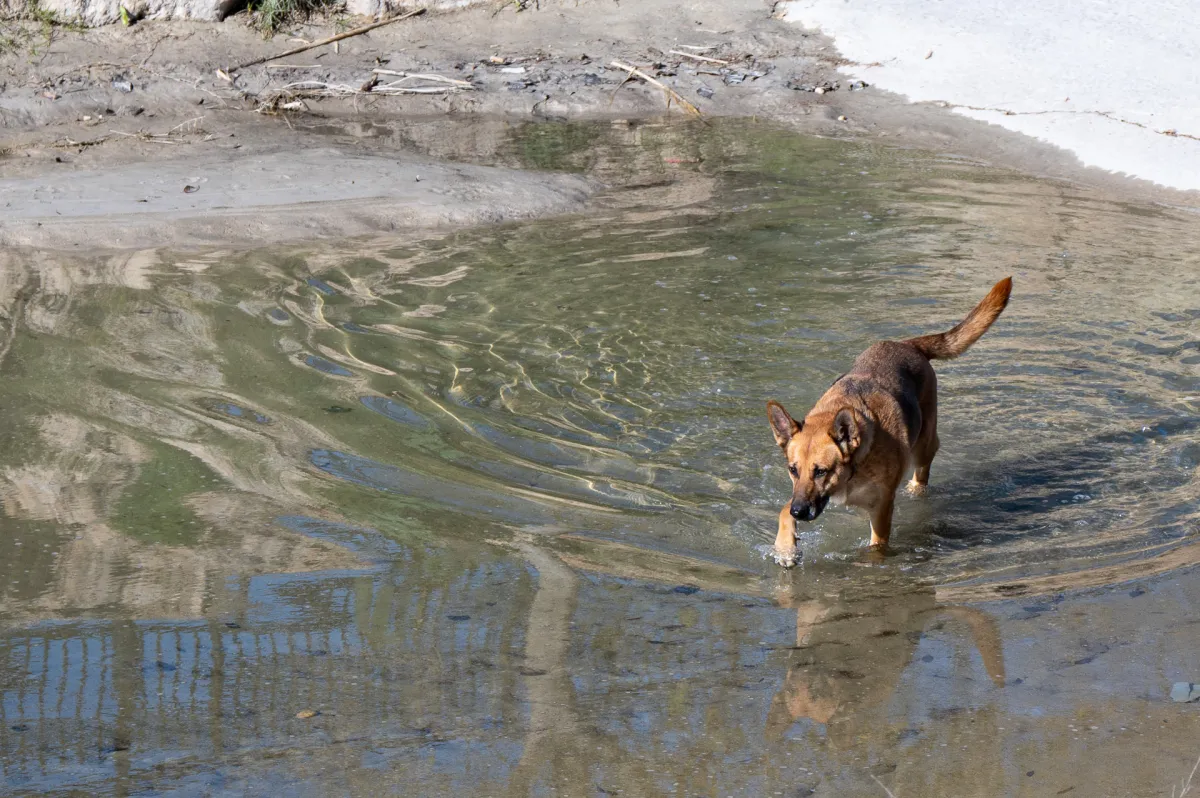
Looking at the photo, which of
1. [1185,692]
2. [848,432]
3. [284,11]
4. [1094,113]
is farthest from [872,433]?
[284,11]

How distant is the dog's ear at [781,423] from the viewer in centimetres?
543

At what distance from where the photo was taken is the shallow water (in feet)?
12.1

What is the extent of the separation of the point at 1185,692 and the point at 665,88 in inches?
442

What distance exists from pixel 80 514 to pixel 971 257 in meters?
6.67

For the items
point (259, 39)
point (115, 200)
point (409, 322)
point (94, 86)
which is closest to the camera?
point (409, 322)

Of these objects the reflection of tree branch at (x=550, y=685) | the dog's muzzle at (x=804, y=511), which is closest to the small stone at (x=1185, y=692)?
the dog's muzzle at (x=804, y=511)

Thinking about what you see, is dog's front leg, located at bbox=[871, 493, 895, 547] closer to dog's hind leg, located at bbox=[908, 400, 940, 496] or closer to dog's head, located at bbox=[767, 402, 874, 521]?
dog's head, located at bbox=[767, 402, 874, 521]

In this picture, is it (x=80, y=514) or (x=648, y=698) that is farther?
(x=80, y=514)

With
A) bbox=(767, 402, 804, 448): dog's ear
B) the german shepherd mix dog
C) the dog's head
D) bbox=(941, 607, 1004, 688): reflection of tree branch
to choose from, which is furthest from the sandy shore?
bbox=(941, 607, 1004, 688): reflection of tree branch

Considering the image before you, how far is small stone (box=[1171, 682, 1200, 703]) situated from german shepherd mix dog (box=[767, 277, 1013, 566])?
5.39 feet

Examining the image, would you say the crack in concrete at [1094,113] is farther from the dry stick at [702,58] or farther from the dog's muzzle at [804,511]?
the dog's muzzle at [804,511]

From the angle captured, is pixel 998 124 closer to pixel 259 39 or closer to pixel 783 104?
pixel 783 104

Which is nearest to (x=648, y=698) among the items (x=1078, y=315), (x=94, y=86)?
(x=1078, y=315)

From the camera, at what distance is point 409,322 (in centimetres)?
805
